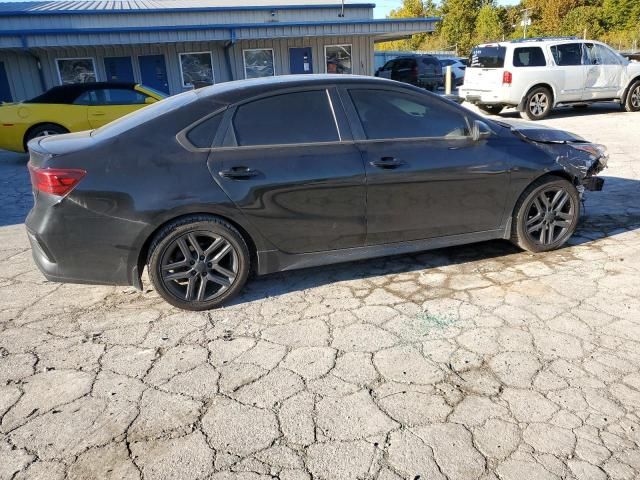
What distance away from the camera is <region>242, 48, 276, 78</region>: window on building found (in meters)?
18.1

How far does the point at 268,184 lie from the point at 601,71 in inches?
507

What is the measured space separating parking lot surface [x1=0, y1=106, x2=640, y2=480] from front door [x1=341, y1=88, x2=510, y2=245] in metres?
0.48

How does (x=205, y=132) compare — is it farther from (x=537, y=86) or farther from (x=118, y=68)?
(x=118, y=68)

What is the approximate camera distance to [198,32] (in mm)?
15867

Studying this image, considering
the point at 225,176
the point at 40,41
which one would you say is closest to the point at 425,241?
the point at 225,176

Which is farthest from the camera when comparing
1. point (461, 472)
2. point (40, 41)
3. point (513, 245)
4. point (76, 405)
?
point (40, 41)

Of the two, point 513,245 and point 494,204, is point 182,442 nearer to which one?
point 494,204

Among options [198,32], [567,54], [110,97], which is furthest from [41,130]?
[567,54]

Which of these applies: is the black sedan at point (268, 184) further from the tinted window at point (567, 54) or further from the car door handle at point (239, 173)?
the tinted window at point (567, 54)

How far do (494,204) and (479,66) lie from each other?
33.8 feet

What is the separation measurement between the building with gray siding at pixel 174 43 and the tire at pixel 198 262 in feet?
45.0

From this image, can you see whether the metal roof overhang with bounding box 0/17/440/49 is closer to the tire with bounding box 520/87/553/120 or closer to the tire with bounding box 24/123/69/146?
the tire with bounding box 24/123/69/146

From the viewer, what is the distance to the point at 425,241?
4.11 metres

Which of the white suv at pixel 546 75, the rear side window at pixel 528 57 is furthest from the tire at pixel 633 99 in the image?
the rear side window at pixel 528 57
